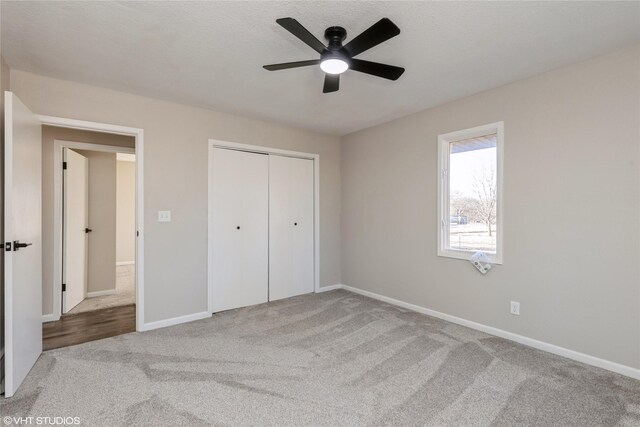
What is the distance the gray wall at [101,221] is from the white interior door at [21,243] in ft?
6.48

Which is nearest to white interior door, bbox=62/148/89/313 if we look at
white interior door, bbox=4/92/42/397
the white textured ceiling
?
white interior door, bbox=4/92/42/397

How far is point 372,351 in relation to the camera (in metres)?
2.65

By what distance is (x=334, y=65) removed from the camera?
199 centimetres

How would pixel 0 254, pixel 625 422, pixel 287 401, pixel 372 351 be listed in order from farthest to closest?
pixel 372 351 < pixel 0 254 < pixel 287 401 < pixel 625 422

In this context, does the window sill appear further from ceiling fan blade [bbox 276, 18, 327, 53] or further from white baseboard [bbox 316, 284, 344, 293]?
ceiling fan blade [bbox 276, 18, 327, 53]

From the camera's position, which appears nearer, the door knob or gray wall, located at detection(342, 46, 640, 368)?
A: the door knob

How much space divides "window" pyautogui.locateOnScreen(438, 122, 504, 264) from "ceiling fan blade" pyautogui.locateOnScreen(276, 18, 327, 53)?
2.10 m

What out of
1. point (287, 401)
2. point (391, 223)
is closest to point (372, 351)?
point (287, 401)

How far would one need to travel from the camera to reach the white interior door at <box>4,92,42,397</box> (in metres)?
1.99

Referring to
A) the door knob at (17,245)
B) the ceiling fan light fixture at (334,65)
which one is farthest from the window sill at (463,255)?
the door knob at (17,245)

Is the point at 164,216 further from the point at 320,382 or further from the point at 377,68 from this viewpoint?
the point at 377,68

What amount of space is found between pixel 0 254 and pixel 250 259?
7.53 feet

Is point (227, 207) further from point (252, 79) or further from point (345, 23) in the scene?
point (345, 23)

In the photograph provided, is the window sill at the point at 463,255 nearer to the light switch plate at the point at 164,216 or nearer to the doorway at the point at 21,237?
the light switch plate at the point at 164,216
